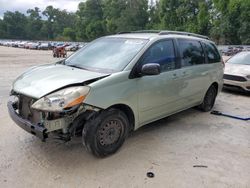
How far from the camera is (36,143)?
3.68 meters

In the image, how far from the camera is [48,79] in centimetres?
320

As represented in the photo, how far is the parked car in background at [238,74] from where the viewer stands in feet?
23.5

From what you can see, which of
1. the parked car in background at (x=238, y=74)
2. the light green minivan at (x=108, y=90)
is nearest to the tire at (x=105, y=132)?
the light green minivan at (x=108, y=90)

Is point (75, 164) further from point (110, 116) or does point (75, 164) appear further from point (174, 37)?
point (174, 37)

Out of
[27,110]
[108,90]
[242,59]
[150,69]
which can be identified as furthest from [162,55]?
[242,59]

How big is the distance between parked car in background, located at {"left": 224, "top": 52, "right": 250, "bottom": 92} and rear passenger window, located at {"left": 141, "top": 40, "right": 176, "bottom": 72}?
4001 millimetres

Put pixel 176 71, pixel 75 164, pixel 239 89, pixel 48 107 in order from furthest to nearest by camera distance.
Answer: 1. pixel 239 89
2. pixel 176 71
3. pixel 75 164
4. pixel 48 107

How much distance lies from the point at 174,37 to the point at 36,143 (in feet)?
9.31

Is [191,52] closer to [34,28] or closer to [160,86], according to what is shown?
[160,86]

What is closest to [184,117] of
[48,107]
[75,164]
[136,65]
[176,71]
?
[176,71]

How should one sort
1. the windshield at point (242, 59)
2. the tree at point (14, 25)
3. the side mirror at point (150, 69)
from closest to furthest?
the side mirror at point (150, 69) → the windshield at point (242, 59) → the tree at point (14, 25)

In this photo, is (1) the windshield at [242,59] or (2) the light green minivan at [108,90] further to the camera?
(1) the windshield at [242,59]

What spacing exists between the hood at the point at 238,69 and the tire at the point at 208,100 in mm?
2188

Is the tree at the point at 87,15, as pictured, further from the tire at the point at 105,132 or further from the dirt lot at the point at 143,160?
the tire at the point at 105,132
